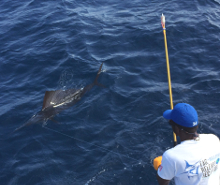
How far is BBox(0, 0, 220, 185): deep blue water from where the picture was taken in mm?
5078

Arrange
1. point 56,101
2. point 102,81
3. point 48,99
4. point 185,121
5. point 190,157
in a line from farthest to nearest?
1. point 102,81
2. point 56,101
3. point 48,99
4. point 185,121
5. point 190,157

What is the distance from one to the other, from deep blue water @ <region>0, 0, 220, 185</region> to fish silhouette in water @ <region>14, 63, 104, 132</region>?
0.22 metres

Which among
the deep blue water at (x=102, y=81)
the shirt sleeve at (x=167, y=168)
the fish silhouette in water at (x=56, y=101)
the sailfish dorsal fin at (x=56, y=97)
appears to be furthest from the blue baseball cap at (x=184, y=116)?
the sailfish dorsal fin at (x=56, y=97)

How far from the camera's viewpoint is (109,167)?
486 cm

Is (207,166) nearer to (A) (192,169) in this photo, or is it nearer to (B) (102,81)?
(A) (192,169)

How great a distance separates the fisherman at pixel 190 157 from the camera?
2.38m

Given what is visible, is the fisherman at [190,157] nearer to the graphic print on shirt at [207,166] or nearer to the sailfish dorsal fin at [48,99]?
the graphic print on shirt at [207,166]

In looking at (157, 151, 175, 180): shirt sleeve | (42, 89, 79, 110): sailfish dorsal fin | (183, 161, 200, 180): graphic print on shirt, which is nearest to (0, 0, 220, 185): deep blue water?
(42, 89, 79, 110): sailfish dorsal fin

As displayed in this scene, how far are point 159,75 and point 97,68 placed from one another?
2130 mm

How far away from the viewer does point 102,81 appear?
7586 millimetres

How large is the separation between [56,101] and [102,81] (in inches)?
63.0

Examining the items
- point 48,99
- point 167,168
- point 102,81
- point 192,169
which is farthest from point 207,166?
point 102,81

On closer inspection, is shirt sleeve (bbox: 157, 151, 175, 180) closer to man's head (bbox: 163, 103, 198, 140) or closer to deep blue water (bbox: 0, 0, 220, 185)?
man's head (bbox: 163, 103, 198, 140)

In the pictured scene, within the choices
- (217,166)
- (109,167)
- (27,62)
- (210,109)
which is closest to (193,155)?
(217,166)
